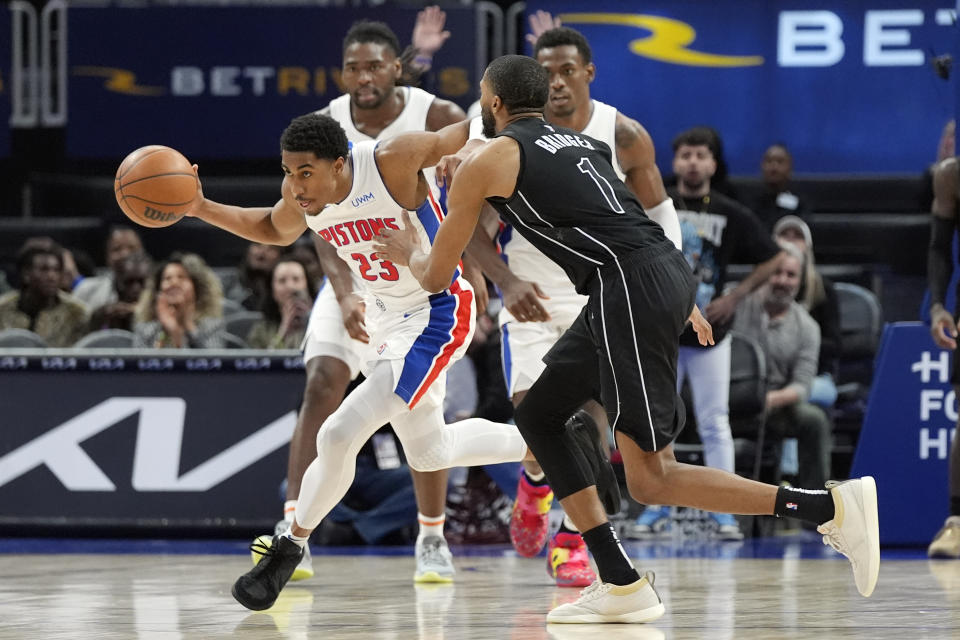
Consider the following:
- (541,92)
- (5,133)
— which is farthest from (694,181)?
(5,133)

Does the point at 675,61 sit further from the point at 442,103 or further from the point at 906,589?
the point at 906,589

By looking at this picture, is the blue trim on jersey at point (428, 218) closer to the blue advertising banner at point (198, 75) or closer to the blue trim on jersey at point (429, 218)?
the blue trim on jersey at point (429, 218)

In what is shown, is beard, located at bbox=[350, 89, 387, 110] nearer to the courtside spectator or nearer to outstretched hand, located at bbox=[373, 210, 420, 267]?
outstretched hand, located at bbox=[373, 210, 420, 267]

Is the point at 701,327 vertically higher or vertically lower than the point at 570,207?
lower

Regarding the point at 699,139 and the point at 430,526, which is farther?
the point at 699,139

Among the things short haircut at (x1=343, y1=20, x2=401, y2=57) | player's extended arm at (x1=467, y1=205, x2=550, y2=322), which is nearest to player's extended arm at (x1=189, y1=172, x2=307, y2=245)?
player's extended arm at (x1=467, y1=205, x2=550, y2=322)

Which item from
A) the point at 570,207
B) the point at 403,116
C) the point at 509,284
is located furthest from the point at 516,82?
the point at 403,116

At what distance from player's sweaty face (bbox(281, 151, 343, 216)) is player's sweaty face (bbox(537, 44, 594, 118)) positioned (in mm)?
1305

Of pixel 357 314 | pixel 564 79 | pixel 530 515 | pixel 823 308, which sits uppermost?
pixel 564 79

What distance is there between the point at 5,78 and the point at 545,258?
306 inches

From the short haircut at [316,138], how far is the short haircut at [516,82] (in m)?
0.75

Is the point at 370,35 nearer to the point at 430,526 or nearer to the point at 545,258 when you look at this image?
the point at 545,258

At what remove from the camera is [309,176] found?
5.39 metres

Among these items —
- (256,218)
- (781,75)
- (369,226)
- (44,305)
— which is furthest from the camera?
(781,75)
